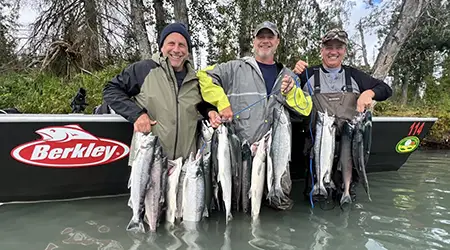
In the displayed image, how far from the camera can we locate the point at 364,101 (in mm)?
3732

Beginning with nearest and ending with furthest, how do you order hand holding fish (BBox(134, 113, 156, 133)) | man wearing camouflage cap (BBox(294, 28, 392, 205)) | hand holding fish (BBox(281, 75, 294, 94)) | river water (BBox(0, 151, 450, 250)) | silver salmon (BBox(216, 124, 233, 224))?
river water (BBox(0, 151, 450, 250))
hand holding fish (BBox(134, 113, 156, 133))
silver salmon (BBox(216, 124, 233, 224))
hand holding fish (BBox(281, 75, 294, 94))
man wearing camouflage cap (BBox(294, 28, 392, 205))

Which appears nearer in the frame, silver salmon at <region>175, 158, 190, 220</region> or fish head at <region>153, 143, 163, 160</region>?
fish head at <region>153, 143, 163, 160</region>

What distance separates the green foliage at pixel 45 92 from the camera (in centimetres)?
650

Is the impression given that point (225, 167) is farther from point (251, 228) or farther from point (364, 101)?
point (364, 101)

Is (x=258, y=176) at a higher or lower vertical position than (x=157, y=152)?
→ lower

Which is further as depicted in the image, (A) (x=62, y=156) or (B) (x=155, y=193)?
(A) (x=62, y=156)

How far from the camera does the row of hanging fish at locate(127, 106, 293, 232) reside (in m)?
2.98

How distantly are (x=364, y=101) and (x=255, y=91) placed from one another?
1235mm

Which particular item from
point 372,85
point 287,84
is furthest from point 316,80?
point 287,84

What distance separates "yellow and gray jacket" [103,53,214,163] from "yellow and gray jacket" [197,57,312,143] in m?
0.22

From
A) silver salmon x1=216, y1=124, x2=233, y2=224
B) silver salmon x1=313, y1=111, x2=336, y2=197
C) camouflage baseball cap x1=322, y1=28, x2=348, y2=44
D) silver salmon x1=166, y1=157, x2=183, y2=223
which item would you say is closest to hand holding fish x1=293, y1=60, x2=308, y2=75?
camouflage baseball cap x1=322, y1=28, x2=348, y2=44

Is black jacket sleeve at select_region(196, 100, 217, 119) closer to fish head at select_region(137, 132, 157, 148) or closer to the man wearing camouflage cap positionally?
fish head at select_region(137, 132, 157, 148)

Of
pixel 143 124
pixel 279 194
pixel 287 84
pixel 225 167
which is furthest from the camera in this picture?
pixel 279 194

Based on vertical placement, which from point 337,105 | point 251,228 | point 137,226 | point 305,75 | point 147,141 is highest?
point 305,75
